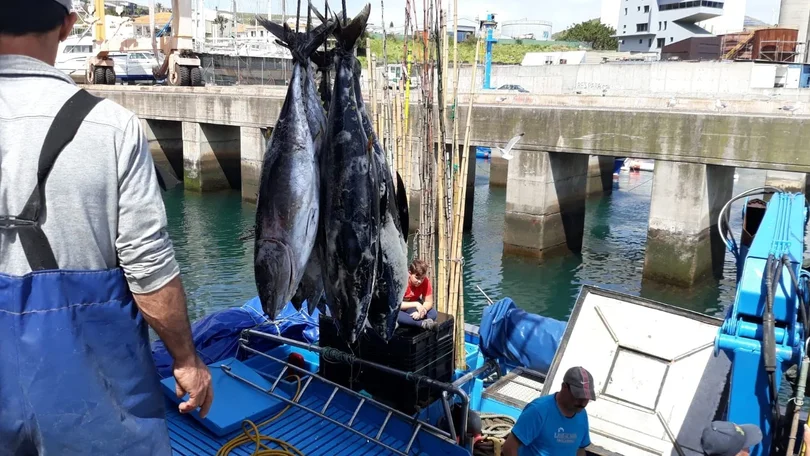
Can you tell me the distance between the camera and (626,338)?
4844 millimetres

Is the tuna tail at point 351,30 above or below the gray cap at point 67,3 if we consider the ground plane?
above

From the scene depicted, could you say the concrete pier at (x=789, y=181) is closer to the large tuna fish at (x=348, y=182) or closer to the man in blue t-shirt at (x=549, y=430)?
the man in blue t-shirt at (x=549, y=430)

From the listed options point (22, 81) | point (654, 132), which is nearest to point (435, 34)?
point (22, 81)

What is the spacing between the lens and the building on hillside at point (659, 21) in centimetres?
5482

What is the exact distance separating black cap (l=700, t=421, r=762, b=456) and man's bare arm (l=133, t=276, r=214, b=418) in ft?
8.60

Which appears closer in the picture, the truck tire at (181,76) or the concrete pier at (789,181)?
the concrete pier at (789,181)

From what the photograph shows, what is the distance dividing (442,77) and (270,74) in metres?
29.4

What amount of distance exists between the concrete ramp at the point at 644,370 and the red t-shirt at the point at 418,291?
44.2 inches

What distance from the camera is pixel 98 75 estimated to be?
2716 cm

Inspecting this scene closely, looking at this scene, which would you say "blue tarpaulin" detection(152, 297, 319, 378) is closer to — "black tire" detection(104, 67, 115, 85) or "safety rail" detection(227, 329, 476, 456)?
"safety rail" detection(227, 329, 476, 456)

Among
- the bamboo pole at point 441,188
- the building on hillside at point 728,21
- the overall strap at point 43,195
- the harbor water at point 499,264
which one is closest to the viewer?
the overall strap at point 43,195

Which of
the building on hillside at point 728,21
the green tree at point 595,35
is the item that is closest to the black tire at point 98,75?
the green tree at point 595,35

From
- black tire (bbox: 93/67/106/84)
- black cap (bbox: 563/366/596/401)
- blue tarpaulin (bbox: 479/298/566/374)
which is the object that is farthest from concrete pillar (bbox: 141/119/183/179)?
black cap (bbox: 563/366/596/401)

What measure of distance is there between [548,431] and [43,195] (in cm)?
291
